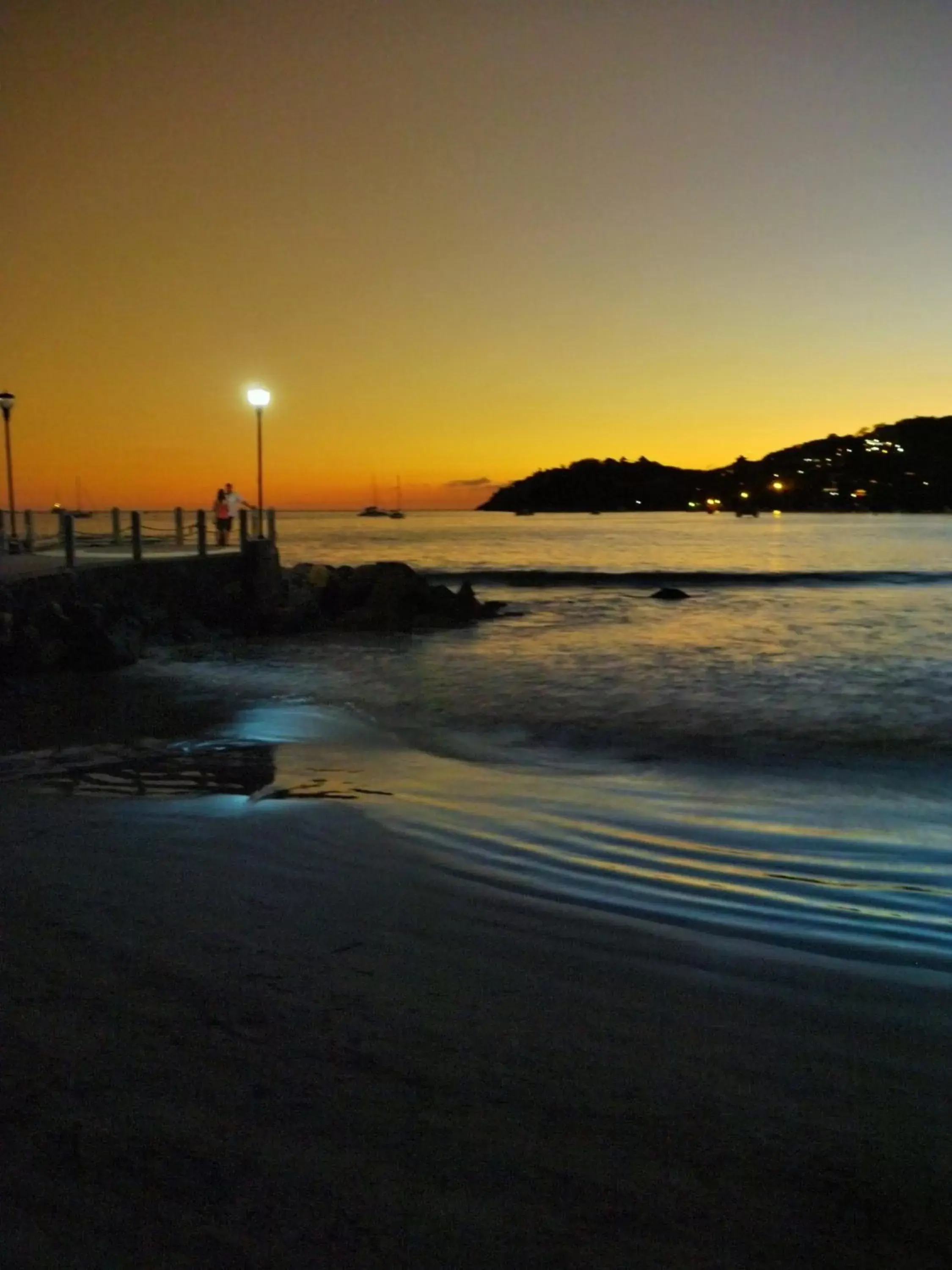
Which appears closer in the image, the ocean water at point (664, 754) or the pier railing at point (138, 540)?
the ocean water at point (664, 754)

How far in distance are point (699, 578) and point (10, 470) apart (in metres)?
34.9

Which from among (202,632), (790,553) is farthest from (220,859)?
(790,553)

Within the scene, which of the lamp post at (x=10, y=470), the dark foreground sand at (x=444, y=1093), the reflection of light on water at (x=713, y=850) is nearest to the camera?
the dark foreground sand at (x=444, y=1093)

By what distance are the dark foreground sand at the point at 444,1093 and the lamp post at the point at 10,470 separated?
21360 mm

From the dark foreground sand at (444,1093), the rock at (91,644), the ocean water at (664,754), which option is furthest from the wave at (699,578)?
the dark foreground sand at (444,1093)

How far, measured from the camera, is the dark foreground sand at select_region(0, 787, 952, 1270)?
9.04ft

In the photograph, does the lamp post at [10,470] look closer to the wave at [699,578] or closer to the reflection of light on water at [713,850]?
the reflection of light on water at [713,850]

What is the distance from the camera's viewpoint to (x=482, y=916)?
536 cm

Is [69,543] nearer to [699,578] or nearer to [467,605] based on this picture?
[467,605]

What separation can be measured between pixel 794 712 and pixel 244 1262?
12666 millimetres

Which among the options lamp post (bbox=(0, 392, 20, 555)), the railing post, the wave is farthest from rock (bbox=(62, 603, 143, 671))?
the wave

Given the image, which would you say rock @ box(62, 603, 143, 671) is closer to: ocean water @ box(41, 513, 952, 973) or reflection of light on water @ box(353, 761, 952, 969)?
ocean water @ box(41, 513, 952, 973)

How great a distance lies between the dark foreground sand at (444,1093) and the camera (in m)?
2.76

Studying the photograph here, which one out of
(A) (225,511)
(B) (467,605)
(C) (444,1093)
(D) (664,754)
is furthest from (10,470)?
(C) (444,1093)
